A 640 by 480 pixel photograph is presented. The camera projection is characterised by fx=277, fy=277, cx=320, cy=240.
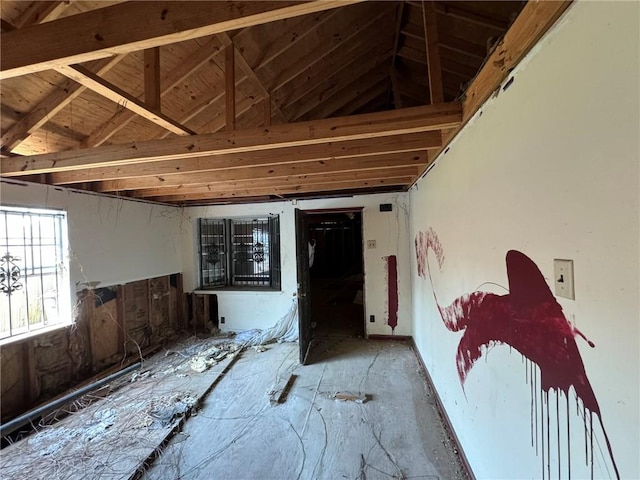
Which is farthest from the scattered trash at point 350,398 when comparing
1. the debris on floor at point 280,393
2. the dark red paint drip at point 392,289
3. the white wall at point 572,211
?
the dark red paint drip at point 392,289

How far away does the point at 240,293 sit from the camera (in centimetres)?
486

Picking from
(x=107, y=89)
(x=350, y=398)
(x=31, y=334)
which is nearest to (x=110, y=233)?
(x=31, y=334)

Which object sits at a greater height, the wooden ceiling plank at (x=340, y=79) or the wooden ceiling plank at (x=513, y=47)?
the wooden ceiling plank at (x=340, y=79)

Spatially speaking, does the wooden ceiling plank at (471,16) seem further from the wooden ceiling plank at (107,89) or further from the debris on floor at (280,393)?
the debris on floor at (280,393)

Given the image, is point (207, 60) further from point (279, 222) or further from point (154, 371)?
point (154, 371)

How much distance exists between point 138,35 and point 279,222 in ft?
12.2

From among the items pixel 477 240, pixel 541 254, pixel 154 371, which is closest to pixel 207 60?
pixel 477 240

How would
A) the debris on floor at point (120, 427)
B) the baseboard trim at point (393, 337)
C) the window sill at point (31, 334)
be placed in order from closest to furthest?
the debris on floor at point (120, 427) → the window sill at point (31, 334) → the baseboard trim at point (393, 337)

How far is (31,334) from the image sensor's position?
291 cm

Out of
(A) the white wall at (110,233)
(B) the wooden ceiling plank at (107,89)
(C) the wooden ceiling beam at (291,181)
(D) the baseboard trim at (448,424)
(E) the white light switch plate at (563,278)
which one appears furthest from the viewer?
(C) the wooden ceiling beam at (291,181)

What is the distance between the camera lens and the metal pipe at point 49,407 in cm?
248

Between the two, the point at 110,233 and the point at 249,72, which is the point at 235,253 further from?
the point at 249,72

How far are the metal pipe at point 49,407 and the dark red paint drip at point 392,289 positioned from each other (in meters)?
3.73

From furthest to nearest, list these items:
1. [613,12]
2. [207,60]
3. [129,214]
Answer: [129,214] → [207,60] → [613,12]
